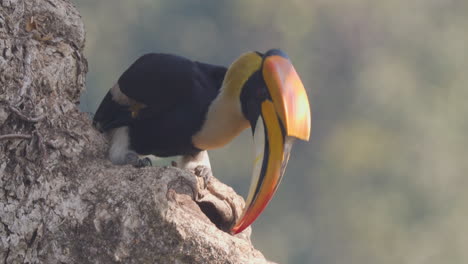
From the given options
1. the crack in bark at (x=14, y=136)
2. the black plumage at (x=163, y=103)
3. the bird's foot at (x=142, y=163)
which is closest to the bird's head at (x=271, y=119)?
the black plumage at (x=163, y=103)

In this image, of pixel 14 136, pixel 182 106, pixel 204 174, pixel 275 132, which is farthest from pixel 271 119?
pixel 14 136

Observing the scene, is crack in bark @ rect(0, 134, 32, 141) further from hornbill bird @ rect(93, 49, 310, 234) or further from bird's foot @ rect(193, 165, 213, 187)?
bird's foot @ rect(193, 165, 213, 187)

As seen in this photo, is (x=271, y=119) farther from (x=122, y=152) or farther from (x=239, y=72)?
(x=122, y=152)

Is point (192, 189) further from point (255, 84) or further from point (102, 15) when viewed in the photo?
point (102, 15)

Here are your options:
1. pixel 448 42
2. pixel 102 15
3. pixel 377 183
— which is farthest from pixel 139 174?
pixel 448 42

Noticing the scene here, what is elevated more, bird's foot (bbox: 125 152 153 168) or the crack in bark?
bird's foot (bbox: 125 152 153 168)

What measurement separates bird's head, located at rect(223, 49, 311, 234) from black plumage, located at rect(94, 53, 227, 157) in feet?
0.95

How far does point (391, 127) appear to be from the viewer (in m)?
6.87

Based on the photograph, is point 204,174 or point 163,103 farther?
point 163,103

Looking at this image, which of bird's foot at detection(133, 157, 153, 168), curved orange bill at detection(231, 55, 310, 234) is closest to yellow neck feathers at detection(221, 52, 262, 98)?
curved orange bill at detection(231, 55, 310, 234)

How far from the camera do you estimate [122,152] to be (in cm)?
244

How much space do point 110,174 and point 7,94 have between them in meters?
0.35

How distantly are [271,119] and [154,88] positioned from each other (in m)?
0.62

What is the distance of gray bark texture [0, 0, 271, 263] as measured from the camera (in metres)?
1.87
